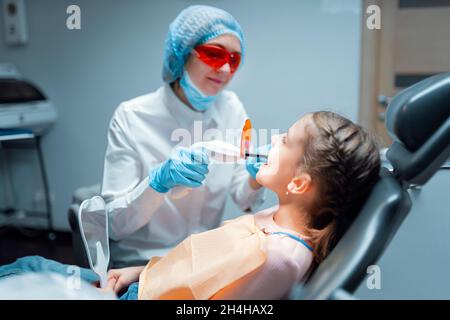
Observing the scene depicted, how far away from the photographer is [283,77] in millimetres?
1255

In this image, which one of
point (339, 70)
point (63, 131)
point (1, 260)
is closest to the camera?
point (339, 70)

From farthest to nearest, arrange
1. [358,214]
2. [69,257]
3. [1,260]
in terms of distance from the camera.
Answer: [1,260] < [69,257] < [358,214]

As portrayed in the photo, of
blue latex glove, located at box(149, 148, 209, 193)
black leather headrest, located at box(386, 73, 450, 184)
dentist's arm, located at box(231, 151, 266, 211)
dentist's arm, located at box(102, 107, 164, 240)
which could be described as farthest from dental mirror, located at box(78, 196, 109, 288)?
black leather headrest, located at box(386, 73, 450, 184)

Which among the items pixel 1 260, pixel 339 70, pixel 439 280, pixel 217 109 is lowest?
pixel 1 260

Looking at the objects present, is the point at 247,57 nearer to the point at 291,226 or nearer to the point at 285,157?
the point at 285,157

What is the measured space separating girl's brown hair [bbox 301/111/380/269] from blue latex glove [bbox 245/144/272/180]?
0.44ft

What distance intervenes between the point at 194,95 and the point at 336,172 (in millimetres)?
458

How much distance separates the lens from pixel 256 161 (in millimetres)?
1055

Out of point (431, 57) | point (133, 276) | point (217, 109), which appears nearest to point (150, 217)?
point (133, 276)

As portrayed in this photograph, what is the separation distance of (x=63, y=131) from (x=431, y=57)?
53.1 inches

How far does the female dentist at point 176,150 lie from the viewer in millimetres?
1056

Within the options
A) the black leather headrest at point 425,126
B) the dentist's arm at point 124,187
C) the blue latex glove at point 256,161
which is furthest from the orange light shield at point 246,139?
the black leather headrest at point 425,126

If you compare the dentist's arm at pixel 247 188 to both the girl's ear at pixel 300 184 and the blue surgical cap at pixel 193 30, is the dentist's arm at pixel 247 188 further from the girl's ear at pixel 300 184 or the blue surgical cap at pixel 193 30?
the blue surgical cap at pixel 193 30
